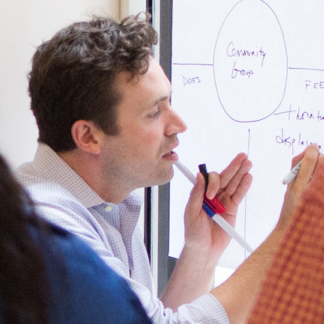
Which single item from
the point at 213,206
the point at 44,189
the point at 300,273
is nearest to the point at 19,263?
the point at 300,273

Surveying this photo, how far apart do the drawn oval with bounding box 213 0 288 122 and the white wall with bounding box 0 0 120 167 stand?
1.21 ft

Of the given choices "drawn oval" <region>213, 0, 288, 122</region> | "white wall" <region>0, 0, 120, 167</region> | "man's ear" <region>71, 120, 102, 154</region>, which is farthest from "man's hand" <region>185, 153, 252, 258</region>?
"white wall" <region>0, 0, 120, 167</region>

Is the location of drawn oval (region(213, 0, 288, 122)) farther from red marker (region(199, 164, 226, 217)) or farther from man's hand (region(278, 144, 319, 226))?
man's hand (region(278, 144, 319, 226))

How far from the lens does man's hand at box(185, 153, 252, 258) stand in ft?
3.00

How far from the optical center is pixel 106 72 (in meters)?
0.82

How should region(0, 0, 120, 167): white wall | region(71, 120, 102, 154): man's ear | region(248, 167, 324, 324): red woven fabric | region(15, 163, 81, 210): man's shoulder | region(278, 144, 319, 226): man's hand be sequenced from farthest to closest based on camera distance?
1. region(0, 0, 120, 167): white wall
2. region(71, 120, 102, 154): man's ear
3. region(15, 163, 81, 210): man's shoulder
4. region(278, 144, 319, 226): man's hand
5. region(248, 167, 324, 324): red woven fabric

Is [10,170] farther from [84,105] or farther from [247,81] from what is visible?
[247,81]

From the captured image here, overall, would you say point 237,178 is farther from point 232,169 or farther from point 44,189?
point 44,189

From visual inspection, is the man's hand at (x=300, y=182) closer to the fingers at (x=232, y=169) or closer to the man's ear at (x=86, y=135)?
the fingers at (x=232, y=169)

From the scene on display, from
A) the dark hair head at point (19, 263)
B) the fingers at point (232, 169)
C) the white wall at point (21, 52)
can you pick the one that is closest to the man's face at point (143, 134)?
the fingers at point (232, 169)

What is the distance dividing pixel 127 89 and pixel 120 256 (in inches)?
13.4

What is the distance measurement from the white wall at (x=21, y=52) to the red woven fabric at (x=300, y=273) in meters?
0.76

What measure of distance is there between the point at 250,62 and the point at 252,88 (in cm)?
5

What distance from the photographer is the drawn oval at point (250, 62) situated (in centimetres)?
86
